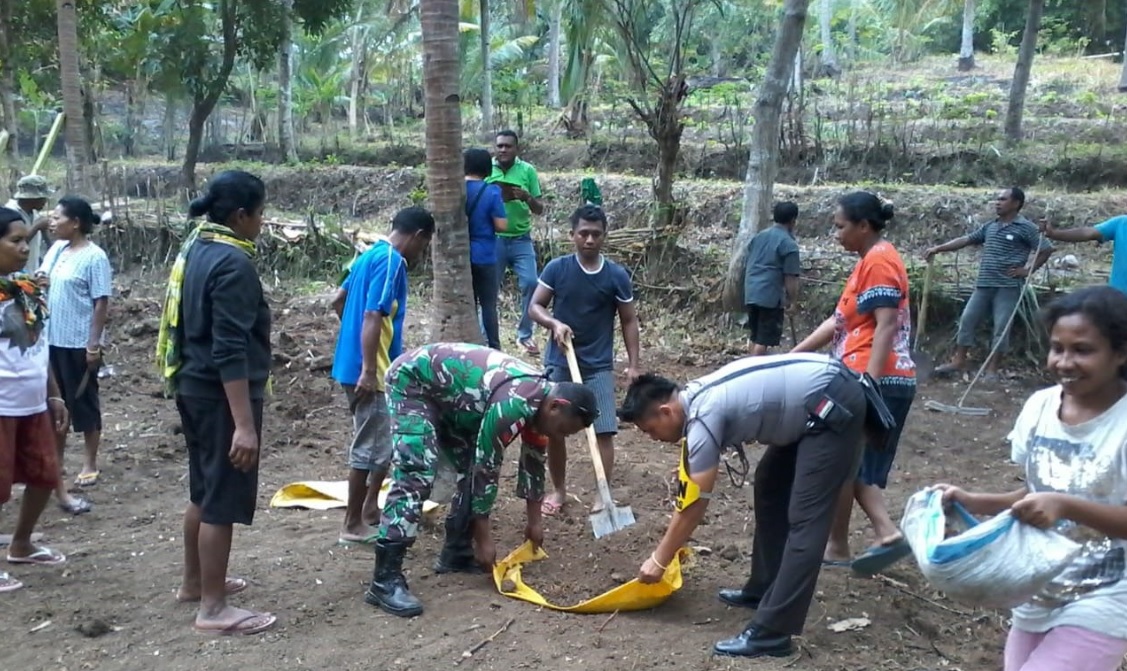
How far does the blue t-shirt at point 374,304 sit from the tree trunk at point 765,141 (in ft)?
18.5

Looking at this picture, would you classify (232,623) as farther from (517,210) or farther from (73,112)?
(73,112)

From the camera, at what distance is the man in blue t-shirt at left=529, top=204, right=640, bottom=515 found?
514 centimetres

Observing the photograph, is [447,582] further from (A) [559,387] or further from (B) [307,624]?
(A) [559,387]

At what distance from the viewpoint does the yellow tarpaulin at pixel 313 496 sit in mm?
5648

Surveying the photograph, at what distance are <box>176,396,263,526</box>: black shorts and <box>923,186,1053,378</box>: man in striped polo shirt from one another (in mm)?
6393

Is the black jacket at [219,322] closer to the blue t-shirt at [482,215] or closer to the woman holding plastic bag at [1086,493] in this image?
the woman holding plastic bag at [1086,493]

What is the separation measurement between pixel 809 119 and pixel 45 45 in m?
14.9

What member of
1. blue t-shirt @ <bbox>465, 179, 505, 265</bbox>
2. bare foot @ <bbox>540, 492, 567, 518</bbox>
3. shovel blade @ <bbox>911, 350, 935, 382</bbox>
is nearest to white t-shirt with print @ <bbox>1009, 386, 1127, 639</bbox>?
bare foot @ <bbox>540, 492, 567, 518</bbox>

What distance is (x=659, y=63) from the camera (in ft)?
66.0

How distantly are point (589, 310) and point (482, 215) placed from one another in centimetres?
234

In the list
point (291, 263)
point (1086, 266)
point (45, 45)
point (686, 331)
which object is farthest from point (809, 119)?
point (45, 45)

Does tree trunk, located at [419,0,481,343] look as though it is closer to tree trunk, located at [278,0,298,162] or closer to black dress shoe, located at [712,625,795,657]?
black dress shoe, located at [712,625,795,657]

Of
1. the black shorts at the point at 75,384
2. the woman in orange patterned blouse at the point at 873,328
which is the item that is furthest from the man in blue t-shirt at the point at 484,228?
the woman in orange patterned blouse at the point at 873,328

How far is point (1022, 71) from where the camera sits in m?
14.2
